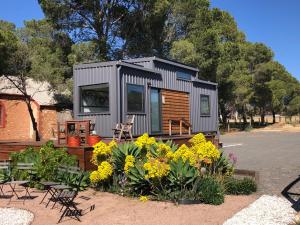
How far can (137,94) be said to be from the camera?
45.6 feet

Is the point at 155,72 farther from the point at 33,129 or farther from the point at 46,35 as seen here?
the point at 46,35

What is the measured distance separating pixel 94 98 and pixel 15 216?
6424 millimetres

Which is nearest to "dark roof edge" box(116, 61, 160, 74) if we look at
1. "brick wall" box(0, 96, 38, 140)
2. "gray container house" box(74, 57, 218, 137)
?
"gray container house" box(74, 57, 218, 137)

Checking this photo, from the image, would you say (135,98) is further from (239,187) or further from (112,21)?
(112,21)

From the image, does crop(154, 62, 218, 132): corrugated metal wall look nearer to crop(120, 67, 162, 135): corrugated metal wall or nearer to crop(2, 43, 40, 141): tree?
crop(120, 67, 162, 135): corrugated metal wall

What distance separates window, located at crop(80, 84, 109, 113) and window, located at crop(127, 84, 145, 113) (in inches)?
28.9

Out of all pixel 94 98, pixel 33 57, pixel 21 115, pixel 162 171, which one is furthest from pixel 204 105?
pixel 21 115

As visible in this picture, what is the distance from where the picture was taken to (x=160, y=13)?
28.9 metres

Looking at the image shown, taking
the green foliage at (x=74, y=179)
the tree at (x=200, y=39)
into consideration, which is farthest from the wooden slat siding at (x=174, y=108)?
the tree at (x=200, y=39)

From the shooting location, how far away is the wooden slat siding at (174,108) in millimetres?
15578

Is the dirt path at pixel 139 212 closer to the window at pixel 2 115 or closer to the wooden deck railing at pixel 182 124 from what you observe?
the wooden deck railing at pixel 182 124

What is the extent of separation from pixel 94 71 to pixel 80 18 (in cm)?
1632

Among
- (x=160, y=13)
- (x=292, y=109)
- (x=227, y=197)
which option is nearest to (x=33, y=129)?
(x=160, y=13)

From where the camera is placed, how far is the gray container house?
1300 cm
